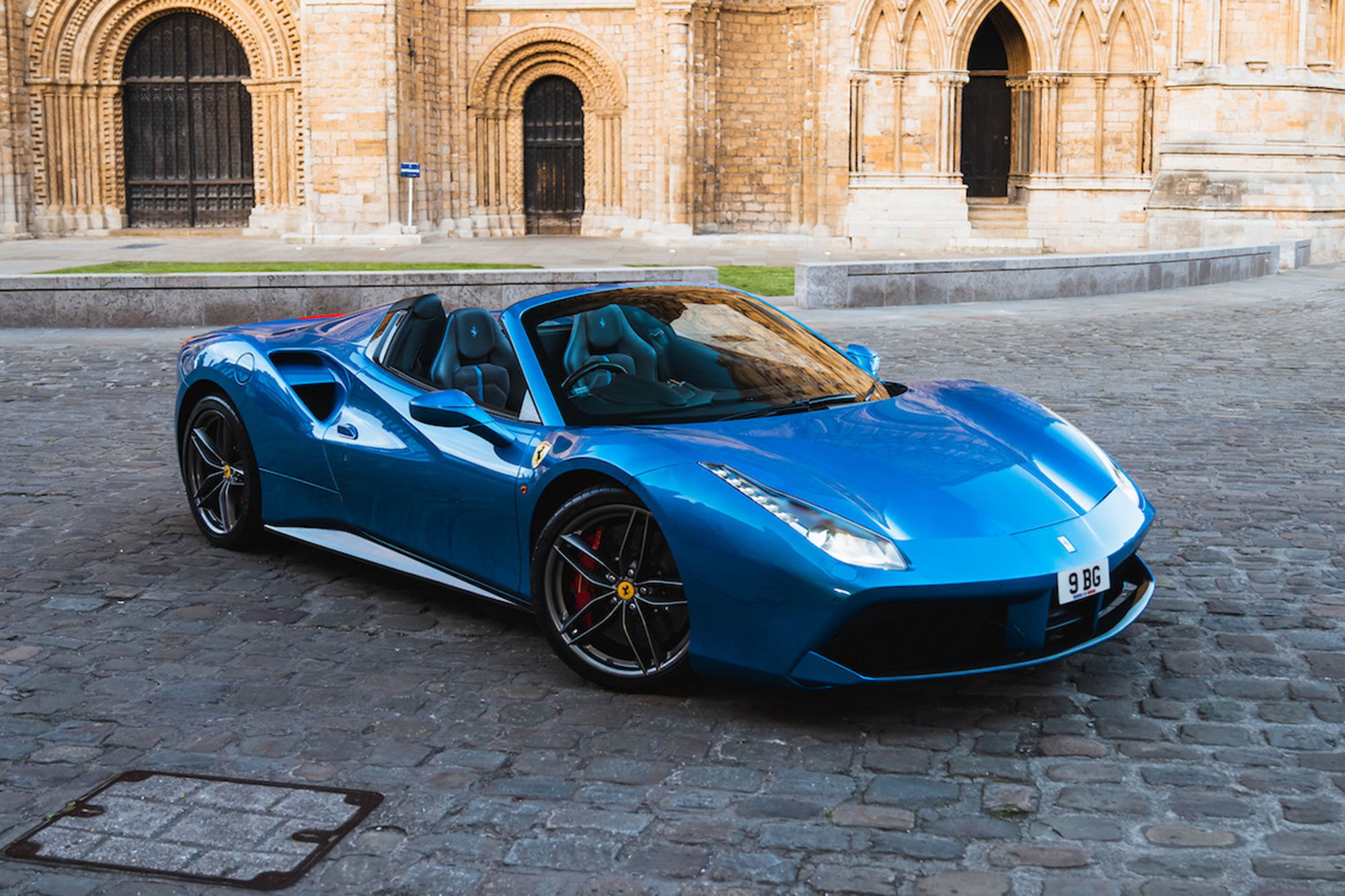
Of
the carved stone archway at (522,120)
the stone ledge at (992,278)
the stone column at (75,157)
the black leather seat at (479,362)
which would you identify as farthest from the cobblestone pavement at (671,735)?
the stone column at (75,157)

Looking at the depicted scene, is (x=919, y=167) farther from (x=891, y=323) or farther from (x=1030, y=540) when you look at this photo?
(x=1030, y=540)

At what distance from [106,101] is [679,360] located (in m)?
30.6

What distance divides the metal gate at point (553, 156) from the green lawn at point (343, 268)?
9.23 metres

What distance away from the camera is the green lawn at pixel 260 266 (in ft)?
74.4

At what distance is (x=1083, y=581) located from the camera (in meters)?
4.26

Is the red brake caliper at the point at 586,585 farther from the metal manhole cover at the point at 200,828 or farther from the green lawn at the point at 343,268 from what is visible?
the green lawn at the point at 343,268

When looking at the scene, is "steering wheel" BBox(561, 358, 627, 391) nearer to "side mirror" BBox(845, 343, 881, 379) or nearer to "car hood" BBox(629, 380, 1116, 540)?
"car hood" BBox(629, 380, 1116, 540)

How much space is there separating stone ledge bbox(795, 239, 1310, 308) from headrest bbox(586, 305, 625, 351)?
41.3 feet

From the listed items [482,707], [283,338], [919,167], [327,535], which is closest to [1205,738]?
[482,707]

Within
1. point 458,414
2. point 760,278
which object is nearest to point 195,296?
point 760,278

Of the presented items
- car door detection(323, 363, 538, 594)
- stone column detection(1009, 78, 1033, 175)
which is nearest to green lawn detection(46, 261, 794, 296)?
stone column detection(1009, 78, 1033, 175)

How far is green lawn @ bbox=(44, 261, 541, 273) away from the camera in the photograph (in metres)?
22.7

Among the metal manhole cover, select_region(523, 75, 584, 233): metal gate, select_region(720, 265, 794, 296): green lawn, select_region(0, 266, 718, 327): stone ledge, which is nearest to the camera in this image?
the metal manhole cover

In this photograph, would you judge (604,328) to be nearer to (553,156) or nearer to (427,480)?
(427,480)
